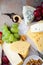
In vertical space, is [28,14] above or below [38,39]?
above

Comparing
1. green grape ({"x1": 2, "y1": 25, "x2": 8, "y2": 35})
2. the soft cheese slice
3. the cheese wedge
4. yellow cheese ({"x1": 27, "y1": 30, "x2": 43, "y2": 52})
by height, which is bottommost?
the soft cheese slice

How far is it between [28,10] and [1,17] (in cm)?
14

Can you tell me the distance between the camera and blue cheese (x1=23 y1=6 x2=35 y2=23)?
1.09 m

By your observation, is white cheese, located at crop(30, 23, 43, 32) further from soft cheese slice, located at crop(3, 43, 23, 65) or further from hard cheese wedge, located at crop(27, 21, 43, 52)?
soft cheese slice, located at crop(3, 43, 23, 65)

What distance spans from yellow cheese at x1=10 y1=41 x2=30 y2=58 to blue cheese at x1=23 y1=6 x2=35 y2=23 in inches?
4.3

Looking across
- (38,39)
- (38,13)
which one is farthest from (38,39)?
(38,13)

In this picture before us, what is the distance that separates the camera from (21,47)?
1.10m

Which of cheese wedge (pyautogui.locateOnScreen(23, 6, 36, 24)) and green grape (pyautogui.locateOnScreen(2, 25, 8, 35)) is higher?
cheese wedge (pyautogui.locateOnScreen(23, 6, 36, 24))

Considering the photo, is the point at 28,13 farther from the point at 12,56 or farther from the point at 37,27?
the point at 12,56

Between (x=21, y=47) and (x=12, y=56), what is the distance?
60 mm

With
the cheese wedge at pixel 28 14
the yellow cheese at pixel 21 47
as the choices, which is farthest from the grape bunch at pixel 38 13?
the yellow cheese at pixel 21 47

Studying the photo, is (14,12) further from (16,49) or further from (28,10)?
(16,49)

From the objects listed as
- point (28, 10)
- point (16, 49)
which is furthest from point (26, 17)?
point (16, 49)

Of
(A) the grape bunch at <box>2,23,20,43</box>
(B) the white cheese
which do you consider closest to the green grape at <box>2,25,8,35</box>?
(A) the grape bunch at <box>2,23,20,43</box>
